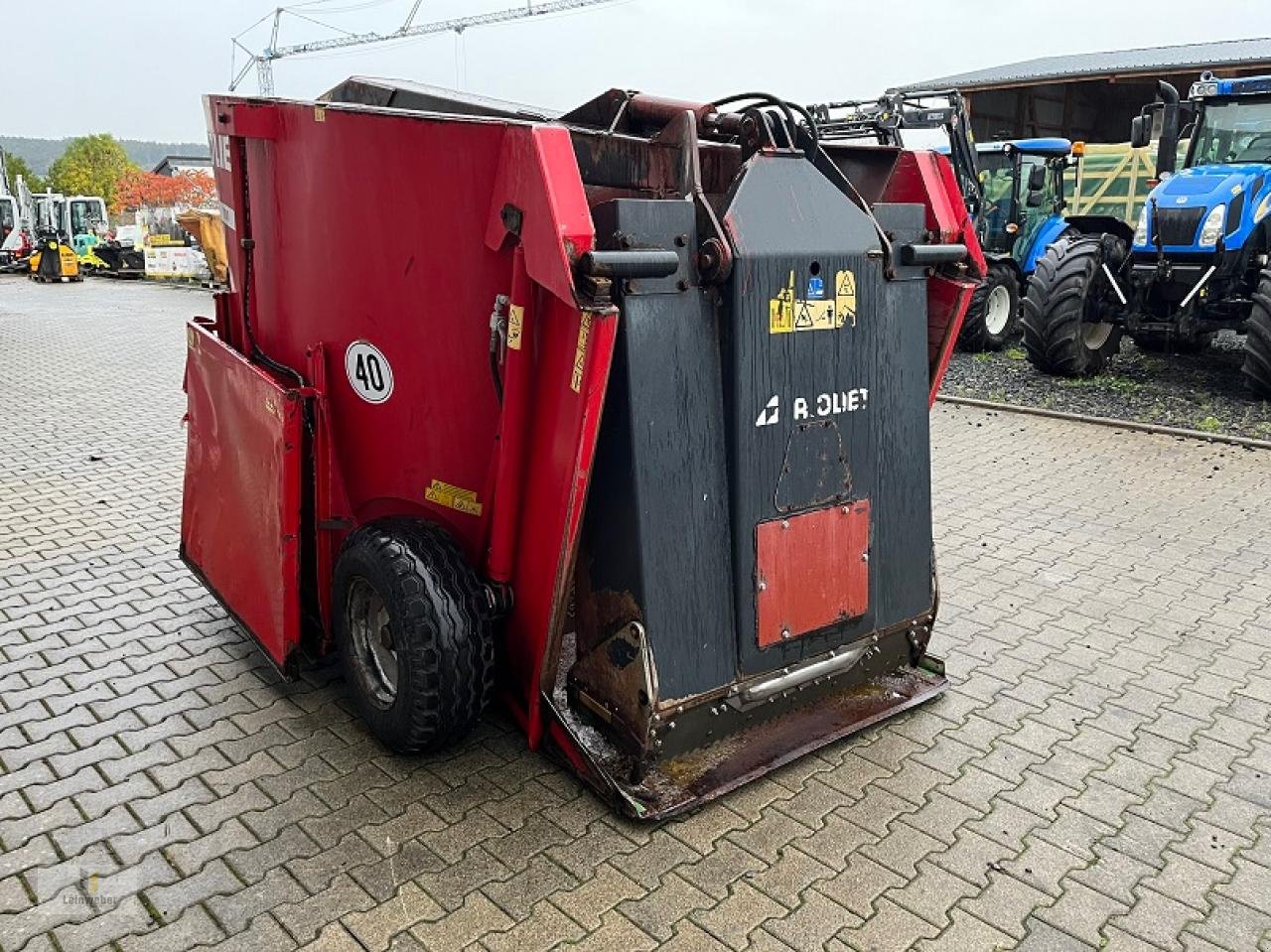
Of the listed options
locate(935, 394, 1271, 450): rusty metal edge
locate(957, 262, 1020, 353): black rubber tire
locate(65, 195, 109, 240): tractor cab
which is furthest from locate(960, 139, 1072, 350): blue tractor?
locate(65, 195, 109, 240): tractor cab

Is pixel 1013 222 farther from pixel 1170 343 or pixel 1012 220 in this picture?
pixel 1170 343

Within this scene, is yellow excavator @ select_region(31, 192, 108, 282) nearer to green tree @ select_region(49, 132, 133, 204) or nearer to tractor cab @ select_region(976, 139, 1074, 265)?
tractor cab @ select_region(976, 139, 1074, 265)

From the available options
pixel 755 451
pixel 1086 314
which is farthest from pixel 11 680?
pixel 1086 314

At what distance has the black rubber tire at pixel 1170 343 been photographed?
31.8 feet

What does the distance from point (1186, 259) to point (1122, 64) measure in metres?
14.0

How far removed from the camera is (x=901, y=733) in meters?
3.27

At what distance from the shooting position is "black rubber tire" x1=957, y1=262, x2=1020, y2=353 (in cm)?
1052

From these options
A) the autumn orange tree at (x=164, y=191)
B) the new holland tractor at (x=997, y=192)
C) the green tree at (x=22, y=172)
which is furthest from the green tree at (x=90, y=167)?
the new holland tractor at (x=997, y=192)

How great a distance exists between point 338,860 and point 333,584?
2.85ft

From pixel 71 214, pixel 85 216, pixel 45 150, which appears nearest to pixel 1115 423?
pixel 71 214

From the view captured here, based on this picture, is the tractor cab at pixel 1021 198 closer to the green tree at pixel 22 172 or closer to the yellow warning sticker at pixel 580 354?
the yellow warning sticker at pixel 580 354

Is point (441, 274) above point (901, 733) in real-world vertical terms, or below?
above

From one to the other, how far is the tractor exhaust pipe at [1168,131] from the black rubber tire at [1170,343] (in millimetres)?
1573

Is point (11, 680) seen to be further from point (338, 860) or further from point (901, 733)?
point (901, 733)
